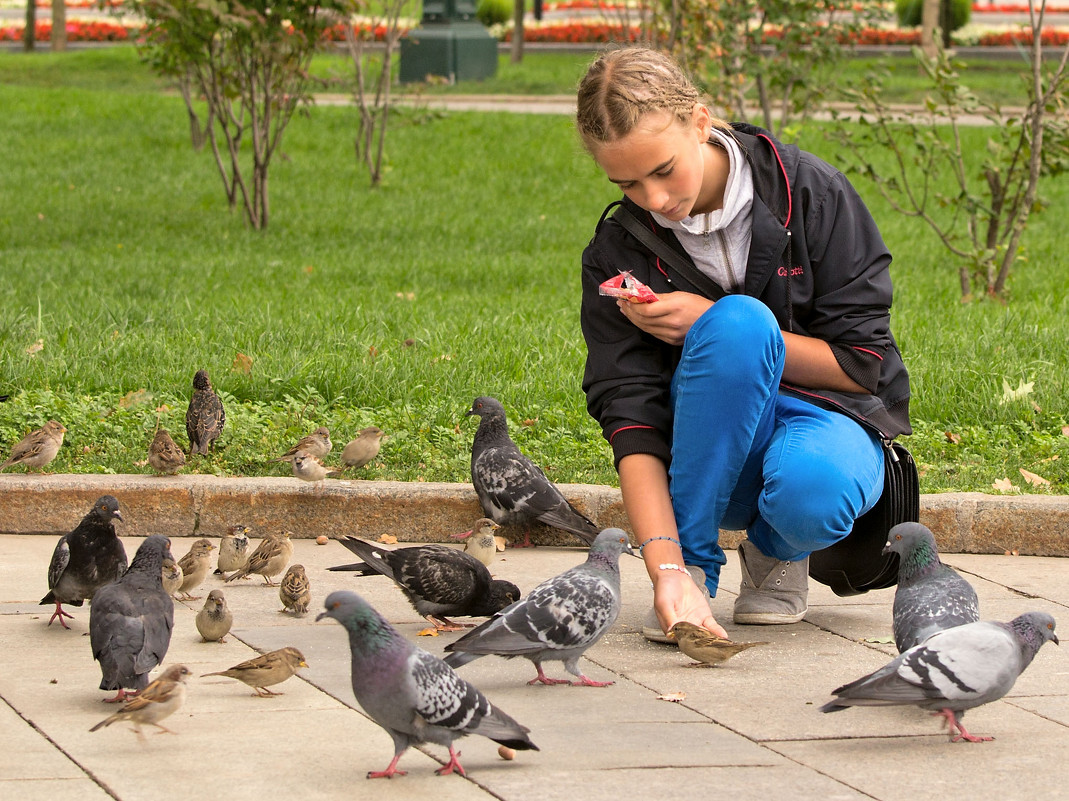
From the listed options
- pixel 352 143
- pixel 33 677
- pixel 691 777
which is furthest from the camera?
pixel 352 143

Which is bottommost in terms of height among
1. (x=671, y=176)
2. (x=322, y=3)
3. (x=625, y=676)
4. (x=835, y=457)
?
(x=625, y=676)

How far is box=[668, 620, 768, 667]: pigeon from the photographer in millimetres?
3908

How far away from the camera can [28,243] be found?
12531 millimetres

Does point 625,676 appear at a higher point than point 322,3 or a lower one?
lower

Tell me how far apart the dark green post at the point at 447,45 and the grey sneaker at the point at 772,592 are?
A: 20.9m

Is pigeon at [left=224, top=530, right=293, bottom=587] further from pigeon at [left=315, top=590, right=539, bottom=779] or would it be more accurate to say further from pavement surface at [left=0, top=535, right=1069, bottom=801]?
pigeon at [left=315, top=590, right=539, bottom=779]

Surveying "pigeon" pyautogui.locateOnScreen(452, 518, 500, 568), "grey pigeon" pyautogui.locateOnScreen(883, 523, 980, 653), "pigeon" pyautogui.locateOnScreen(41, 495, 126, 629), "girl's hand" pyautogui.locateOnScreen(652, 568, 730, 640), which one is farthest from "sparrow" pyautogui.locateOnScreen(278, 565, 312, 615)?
"grey pigeon" pyautogui.locateOnScreen(883, 523, 980, 653)

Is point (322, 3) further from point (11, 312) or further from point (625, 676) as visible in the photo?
point (625, 676)

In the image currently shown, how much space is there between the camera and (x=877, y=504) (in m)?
4.39

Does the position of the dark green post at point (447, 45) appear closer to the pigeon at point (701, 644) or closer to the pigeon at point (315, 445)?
the pigeon at point (315, 445)

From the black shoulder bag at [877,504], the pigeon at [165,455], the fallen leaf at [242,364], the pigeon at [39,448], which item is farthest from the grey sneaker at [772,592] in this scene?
the fallen leaf at [242,364]

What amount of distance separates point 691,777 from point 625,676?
2.89 ft

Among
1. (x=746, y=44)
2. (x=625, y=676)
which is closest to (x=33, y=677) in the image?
(x=625, y=676)

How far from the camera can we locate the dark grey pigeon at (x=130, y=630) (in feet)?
12.0
